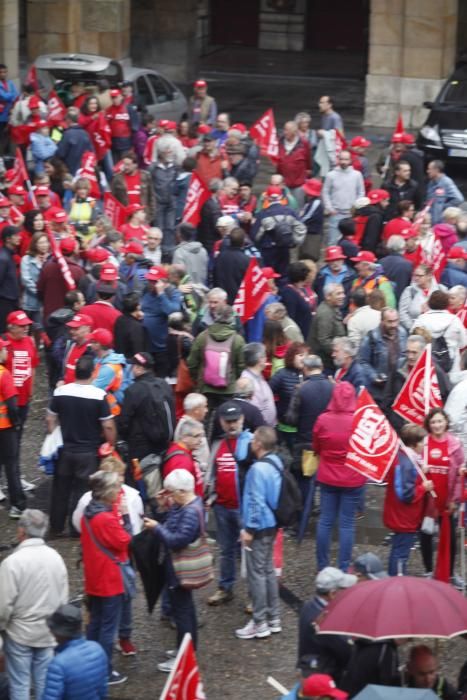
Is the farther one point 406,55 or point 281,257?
point 406,55

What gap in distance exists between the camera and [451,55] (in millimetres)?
27922

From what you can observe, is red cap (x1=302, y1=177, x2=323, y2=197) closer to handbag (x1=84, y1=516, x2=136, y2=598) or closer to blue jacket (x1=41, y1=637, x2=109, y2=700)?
handbag (x1=84, y1=516, x2=136, y2=598)

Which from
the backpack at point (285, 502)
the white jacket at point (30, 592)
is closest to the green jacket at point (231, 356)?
the backpack at point (285, 502)

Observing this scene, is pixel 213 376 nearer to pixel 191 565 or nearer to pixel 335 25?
pixel 191 565

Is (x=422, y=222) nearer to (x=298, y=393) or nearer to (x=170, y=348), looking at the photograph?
(x=170, y=348)

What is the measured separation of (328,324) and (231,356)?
107 centimetres

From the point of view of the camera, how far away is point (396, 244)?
15625 millimetres

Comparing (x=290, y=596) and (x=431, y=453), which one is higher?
(x=431, y=453)

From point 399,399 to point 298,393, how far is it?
0.76 m

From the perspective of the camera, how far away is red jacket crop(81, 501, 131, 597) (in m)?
9.80

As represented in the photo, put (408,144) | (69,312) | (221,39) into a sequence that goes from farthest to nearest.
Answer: (221,39), (408,144), (69,312)

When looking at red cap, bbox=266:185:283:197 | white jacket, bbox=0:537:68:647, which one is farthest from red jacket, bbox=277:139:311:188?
white jacket, bbox=0:537:68:647

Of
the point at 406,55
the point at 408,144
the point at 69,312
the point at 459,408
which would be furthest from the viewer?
the point at 406,55

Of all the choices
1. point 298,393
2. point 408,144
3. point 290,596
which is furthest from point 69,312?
point 408,144
